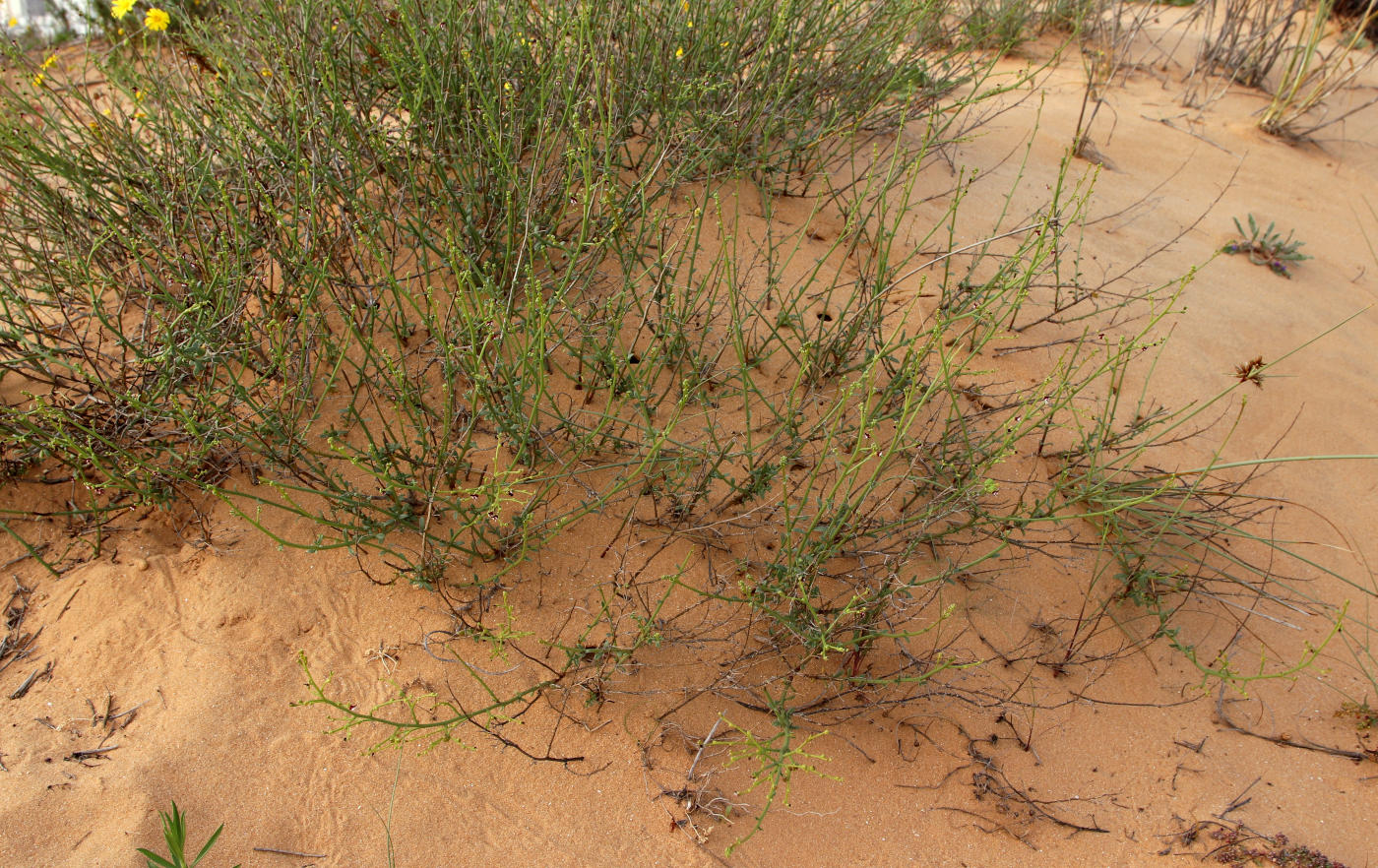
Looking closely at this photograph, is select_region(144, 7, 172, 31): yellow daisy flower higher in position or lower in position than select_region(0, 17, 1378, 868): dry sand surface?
higher

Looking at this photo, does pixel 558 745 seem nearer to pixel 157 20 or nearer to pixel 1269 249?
pixel 157 20

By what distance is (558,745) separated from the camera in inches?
69.2

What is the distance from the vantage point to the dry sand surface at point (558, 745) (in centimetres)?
163

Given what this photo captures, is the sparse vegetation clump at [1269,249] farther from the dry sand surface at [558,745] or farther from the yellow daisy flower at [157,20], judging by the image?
the yellow daisy flower at [157,20]

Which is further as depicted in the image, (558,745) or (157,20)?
(157,20)

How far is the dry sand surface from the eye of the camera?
1.63 m

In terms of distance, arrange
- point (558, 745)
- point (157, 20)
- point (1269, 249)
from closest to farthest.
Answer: point (558, 745) → point (157, 20) → point (1269, 249)

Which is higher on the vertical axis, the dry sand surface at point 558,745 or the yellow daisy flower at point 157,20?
the yellow daisy flower at point 157,20

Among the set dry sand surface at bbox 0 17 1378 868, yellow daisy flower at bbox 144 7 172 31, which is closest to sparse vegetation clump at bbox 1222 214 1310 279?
dry sand surface at bbox 0 17 1378 868

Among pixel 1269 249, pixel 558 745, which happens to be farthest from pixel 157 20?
pixel 1269 249

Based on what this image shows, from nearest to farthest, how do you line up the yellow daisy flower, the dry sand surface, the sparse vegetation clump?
1. the dry sand surface
2. the yellow daisy flower
3. the sparse vegetation clump

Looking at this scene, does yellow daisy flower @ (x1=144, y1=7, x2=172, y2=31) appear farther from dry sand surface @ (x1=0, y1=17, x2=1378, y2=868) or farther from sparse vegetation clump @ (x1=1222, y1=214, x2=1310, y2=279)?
sparse vegetation clump @ (x1=1222, y1=214, x2=1310, y2=279)

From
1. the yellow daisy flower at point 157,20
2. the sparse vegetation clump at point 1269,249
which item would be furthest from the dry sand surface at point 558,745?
the yellow daisy flower at point 157,20

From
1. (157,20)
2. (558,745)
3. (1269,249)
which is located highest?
(157,20)
